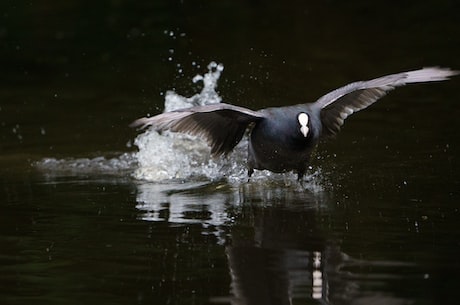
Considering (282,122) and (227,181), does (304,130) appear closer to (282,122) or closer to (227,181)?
(282,122)

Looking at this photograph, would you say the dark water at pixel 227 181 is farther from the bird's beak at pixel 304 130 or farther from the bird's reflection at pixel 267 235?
the bird's beak at pixel 304 130

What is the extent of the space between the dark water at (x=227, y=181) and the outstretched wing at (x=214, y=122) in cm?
38

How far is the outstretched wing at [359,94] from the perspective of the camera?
316 inches

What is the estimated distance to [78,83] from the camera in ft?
45.5

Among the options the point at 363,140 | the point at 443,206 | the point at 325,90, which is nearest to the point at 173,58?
the point at 325,90

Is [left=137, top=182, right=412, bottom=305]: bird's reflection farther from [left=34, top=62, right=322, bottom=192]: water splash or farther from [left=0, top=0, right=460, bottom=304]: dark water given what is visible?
[left=34, top=62, right=322, bottom=192]: water splash

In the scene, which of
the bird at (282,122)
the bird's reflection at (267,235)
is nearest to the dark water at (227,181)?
the bird's reflection at (267,235)

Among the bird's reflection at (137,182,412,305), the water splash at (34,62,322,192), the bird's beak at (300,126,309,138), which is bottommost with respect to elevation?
the bird's reflection at (137,182,412,305)

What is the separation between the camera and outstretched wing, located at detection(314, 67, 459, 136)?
802cm

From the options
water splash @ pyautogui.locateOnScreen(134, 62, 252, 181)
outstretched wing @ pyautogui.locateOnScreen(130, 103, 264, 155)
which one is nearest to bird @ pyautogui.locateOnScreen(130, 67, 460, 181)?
outstretched wing @ pyautogui.locateOnScreen(130, 103, 264, 155)

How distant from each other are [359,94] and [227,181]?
49.8 inches

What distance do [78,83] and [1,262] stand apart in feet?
25.3

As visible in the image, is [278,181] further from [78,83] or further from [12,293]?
[78,83]

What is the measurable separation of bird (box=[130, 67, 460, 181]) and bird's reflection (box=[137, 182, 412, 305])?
293mm
